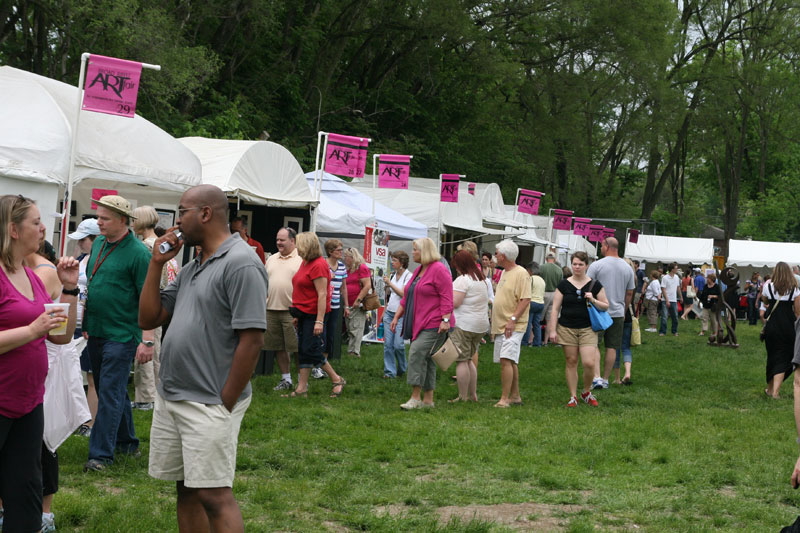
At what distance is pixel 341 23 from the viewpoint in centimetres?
2828

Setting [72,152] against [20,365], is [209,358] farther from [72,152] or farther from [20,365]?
[72,152]

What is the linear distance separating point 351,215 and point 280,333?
19.9 feet

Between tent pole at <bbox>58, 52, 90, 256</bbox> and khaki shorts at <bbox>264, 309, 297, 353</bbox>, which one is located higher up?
tent pole at <bbox>58, 52, 90, 256</bbox>

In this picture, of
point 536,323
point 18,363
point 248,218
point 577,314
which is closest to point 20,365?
point 18,363

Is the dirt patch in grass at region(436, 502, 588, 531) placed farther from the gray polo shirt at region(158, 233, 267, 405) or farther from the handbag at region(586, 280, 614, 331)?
the handbag at region(586, 280, 614, 331)

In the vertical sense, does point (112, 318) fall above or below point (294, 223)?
below

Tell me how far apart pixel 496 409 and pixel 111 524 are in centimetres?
566

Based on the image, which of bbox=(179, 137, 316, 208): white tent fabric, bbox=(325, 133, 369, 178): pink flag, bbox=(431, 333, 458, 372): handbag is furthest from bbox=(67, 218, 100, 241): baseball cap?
bbox=(325, 133, 369, 178): pink flag

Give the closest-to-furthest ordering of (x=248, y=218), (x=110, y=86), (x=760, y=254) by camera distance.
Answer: (x=110, y=86), (x=248, y=218), (x=760, y=254)

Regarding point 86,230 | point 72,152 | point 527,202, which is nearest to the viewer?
point 86,230

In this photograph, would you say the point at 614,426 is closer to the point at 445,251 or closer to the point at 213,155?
the point at 213,155

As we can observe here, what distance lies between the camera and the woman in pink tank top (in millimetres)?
3668

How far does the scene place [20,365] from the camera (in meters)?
3.72

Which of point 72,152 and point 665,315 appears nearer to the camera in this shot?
point 72,152
